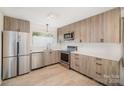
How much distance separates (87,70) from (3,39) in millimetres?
3153

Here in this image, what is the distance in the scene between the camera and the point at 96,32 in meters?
3.11

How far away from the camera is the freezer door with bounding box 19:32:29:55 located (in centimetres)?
342

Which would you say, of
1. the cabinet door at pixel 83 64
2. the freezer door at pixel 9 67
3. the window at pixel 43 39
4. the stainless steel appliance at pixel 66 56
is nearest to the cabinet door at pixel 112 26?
the cabinet door at pixel 83 64

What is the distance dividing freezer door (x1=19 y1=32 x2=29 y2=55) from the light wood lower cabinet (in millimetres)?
2136

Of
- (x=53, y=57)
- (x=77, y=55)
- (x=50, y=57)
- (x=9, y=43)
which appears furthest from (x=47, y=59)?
(x=9, y=43)

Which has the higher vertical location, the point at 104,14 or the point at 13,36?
the point at 104,14

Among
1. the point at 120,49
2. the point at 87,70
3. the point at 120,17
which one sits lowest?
the point at 87,70

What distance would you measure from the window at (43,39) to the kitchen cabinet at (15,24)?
2.63 feet

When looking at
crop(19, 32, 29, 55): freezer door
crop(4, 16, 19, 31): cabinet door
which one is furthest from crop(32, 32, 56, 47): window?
crop(4, 16, 19, 31): cabinet door

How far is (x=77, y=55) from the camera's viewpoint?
154 inches

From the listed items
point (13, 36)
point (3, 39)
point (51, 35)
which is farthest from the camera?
point (51, 35)

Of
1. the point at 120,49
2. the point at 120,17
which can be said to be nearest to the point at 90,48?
the point at 120,49
